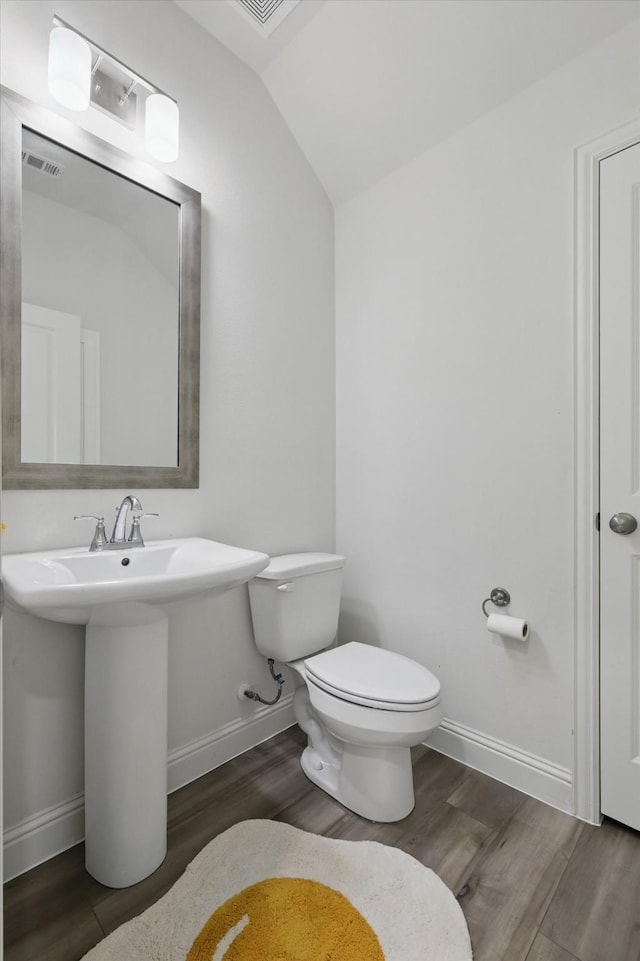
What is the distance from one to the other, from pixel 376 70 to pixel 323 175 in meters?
0.44

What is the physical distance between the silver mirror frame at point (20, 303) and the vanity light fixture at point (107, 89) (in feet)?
0.24

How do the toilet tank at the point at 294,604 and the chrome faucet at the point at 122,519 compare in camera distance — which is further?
the toilet tank at the point at 294,604

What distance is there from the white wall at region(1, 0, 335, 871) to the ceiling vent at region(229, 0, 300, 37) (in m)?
0.15

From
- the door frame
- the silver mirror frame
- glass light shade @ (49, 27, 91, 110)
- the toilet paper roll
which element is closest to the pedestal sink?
the silver mirror frame

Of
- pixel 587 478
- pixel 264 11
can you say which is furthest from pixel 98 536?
pixel 264 11

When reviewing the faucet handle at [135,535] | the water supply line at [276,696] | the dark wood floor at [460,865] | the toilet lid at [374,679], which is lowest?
the dark wood floor at [460,865]

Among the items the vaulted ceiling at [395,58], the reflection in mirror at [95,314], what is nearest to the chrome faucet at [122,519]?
the reflection in mirror at [95,314]

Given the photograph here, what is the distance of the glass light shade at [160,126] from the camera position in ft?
4.78

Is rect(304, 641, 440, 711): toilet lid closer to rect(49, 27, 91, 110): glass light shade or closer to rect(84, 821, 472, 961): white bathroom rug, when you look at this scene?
rect(84, 821, 472, 961): white bathroom rug

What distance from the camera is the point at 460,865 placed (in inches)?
50.4

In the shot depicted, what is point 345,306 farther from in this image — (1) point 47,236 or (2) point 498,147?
(1) point 47,236

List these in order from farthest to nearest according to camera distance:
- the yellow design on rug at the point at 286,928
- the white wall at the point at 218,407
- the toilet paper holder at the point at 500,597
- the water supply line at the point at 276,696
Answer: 1. the water supply line at the point at 276,696
2. the toilet paper holder at the point at 500,597
3. the white wall at the point at 218,407
4. the yellow design on rug at the point at 286,928

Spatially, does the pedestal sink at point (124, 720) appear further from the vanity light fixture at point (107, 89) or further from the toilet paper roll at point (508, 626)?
the vanity light fixture at point (107, 89)

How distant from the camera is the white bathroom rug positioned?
1.04m
